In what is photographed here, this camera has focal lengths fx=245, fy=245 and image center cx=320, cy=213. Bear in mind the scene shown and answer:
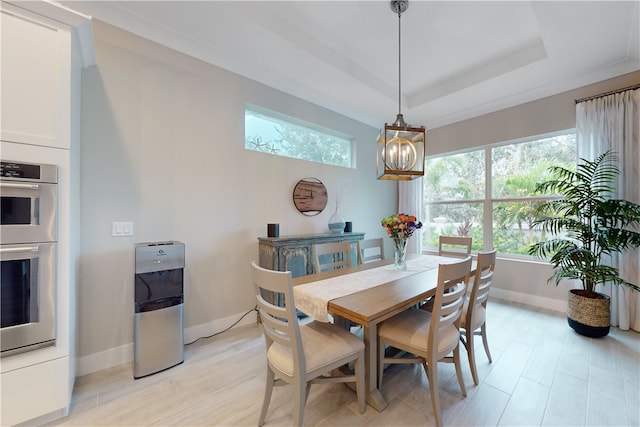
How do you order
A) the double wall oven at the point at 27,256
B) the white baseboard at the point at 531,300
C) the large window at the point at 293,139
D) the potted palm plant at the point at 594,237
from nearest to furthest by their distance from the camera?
1. the double wall oven at the point at 27,256
2. the potted palm plant at the point at 594,237
3. the large window at the point at 293,139
4. the white baseboard at the point at 531,300

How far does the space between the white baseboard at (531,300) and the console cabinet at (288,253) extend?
2.73 meters

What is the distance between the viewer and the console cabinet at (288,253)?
2.60 metres

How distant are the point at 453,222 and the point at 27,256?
4748 millimetres

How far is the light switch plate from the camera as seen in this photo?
204cm

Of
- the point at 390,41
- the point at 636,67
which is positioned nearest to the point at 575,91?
the point at 636,67

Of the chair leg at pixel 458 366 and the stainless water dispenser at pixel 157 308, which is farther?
the stainless water dispenser at pixel 157 308

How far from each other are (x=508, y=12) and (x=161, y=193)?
3498 mm

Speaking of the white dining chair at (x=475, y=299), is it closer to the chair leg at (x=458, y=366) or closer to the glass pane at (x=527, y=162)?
the chair leg at (x=458, y=366)

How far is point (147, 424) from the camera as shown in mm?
1434

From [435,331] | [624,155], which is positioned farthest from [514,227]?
[435,331]

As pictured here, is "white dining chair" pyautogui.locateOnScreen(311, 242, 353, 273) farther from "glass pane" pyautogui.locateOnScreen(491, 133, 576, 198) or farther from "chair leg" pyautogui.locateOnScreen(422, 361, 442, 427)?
"glass pane" pyautogui.locateOnScreen(491, 133, 576, 198)

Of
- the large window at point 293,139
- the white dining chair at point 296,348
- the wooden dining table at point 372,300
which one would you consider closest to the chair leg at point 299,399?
the white dining chair at point 296,348

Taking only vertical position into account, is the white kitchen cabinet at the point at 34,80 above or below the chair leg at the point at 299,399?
above

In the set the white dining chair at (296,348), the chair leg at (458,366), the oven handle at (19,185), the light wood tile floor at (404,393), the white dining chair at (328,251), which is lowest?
the light wood tile floor at (404,393)
